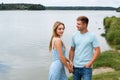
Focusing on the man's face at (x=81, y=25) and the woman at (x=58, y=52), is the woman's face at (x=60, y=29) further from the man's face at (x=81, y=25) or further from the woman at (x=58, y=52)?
the man's face at (x=81, y=25)

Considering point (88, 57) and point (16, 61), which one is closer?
point (88, 57)

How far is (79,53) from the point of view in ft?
26.0

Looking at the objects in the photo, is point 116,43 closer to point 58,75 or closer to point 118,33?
point 118,33

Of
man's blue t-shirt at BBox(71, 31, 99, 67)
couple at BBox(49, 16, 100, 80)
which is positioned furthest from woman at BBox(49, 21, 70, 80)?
man's blue t-shirt at BBox(71, 31, 99, 67)

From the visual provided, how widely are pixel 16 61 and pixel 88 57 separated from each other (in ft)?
59.0

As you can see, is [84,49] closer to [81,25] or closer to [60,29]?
[81,25]

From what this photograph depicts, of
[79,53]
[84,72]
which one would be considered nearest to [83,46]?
[79,53]

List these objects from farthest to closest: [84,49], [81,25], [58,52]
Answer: [84,49] < [81,25] < [58,52]

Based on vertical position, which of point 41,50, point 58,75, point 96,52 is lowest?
point 41,50

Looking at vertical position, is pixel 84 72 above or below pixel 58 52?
below

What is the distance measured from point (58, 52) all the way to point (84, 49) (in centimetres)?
62

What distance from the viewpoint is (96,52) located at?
7883 millimetres

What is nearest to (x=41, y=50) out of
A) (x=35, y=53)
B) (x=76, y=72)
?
(x=35, y=53)

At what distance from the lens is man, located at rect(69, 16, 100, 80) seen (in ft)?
25.7
